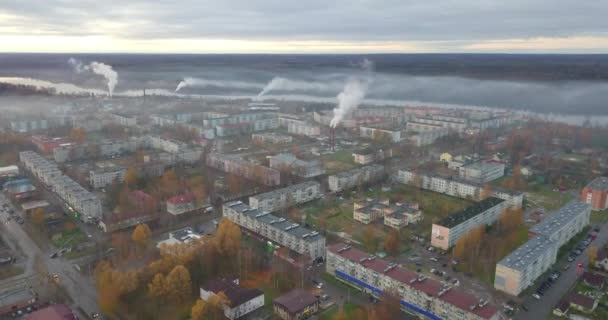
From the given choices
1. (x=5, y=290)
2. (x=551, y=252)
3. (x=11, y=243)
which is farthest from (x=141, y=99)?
(x=551, y=252)

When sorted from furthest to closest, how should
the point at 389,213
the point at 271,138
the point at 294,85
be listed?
the point at 294,85 → the point at 271,138 → the point at 389,213

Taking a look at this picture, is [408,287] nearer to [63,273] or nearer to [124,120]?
[63,273]

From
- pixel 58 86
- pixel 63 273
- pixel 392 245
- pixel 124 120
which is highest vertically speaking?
pixel 58 86

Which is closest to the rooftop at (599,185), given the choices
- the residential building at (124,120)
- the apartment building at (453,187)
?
the apartment building at (453,187)

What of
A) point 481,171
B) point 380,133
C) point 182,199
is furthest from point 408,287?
point 380,133

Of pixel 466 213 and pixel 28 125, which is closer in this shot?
pixel 466 213
